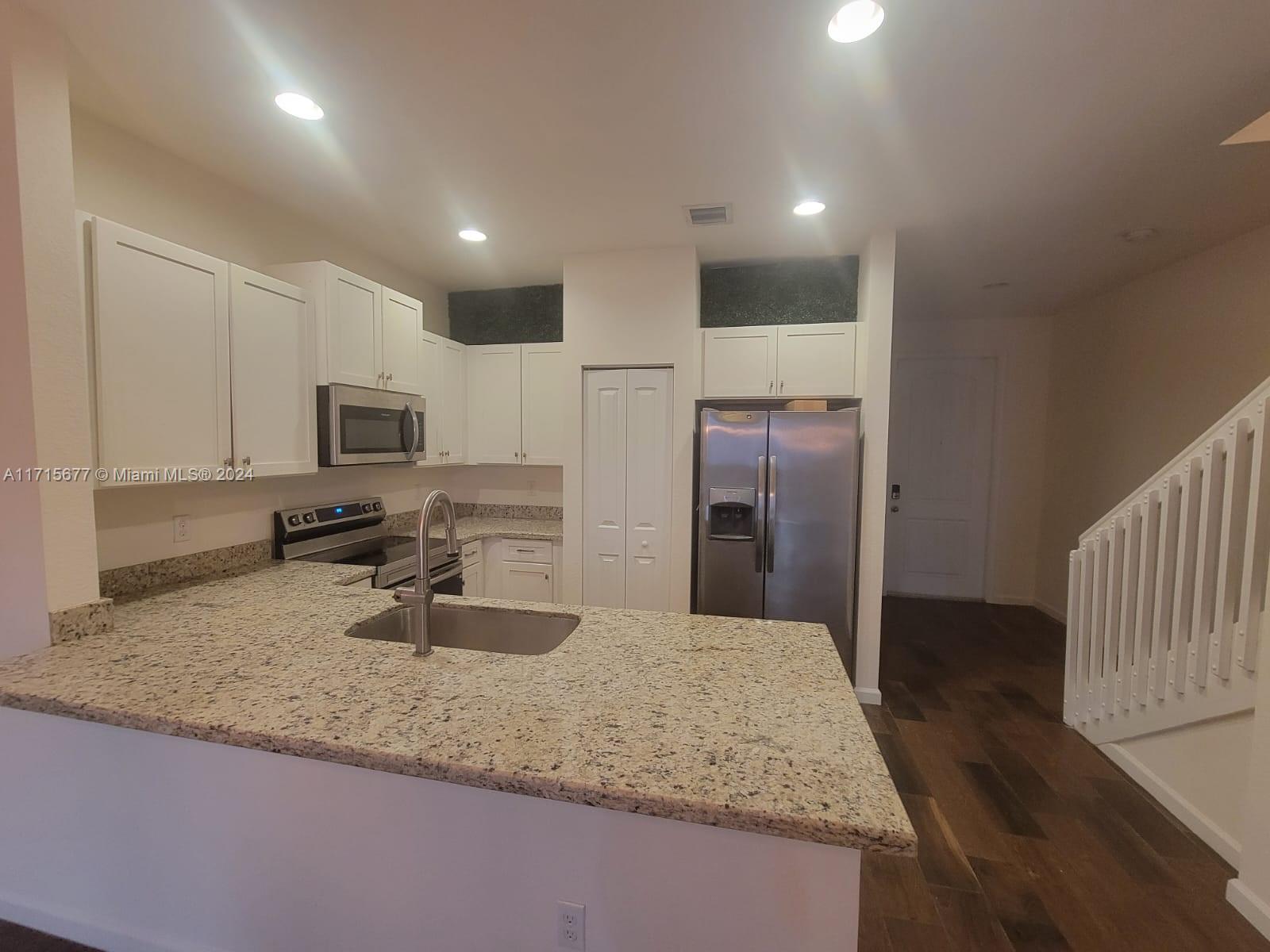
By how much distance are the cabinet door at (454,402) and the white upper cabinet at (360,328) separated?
12.6 inches

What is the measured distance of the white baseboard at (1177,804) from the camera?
1.78 m

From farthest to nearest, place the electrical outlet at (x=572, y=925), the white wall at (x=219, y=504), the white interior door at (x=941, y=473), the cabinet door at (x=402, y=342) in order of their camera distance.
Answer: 1. the white interior door at (x=941, y=473)
2. the cabinet door at (x=402, y=342)
3. the white wall at (x=219, y=504)
4. the electrical outlet at (x=572, y=925)

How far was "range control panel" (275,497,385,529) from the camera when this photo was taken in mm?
2551

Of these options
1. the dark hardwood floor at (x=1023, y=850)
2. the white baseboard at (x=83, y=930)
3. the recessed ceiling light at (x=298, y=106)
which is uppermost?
the recessed ceiling light at (x=298, y=106)

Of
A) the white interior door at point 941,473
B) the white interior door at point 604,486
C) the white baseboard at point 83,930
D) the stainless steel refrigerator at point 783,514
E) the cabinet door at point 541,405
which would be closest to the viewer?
the white baseboard at point 83,930

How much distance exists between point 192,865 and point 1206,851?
10.6 feet

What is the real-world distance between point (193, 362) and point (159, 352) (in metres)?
0.11

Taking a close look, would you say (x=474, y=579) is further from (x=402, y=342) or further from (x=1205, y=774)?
(x=1205, y=774)

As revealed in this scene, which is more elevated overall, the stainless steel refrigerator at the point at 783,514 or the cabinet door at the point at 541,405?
the cabinet door at the point at 541,405

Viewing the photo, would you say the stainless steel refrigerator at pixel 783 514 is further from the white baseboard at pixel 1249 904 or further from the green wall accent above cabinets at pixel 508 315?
the green wall accent above cabinets at pixel 508 315

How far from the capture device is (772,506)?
8.87ft

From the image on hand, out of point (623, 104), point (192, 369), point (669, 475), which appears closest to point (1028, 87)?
point (623, 104)

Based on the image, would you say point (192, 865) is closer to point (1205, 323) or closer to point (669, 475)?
point (669, 475)

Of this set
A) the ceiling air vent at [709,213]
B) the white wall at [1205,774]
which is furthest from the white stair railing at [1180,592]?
the ceiling air vent at [709,213]
